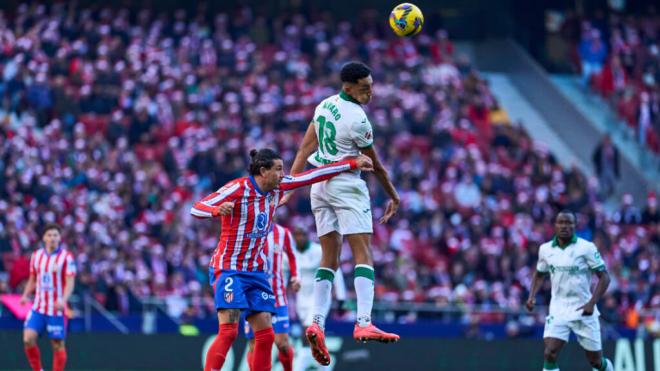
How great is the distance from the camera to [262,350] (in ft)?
38.2

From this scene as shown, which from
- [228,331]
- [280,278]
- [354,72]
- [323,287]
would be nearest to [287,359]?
[280,278]

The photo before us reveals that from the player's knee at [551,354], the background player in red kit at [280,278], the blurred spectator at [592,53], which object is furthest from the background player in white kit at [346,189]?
the blurred spectator at [592,53]

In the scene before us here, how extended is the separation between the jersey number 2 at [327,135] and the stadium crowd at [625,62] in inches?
807

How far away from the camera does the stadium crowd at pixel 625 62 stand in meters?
31.3

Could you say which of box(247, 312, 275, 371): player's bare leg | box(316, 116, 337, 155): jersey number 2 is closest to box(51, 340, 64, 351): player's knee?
box(247, 312, 275, 371): player's bare leg

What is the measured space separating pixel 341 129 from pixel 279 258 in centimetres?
409

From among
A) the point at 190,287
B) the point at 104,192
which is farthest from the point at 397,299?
the point at 104,192

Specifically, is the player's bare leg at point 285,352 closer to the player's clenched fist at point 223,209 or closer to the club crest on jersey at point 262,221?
the club crest on jersey at point 262,221

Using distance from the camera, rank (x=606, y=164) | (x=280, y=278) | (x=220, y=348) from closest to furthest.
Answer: (x=220, y=348) < (x=280, y=278) < (x=606, y=164)

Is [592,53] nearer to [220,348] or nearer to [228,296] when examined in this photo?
[228,296]

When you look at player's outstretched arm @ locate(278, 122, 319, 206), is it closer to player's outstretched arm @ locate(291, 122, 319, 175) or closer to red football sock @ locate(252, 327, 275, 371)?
player's outstretched arm @ locate(291, 122, 319, 175)

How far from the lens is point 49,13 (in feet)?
94.3

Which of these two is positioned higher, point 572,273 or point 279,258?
point 279,258

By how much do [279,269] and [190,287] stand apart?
23.4ft
